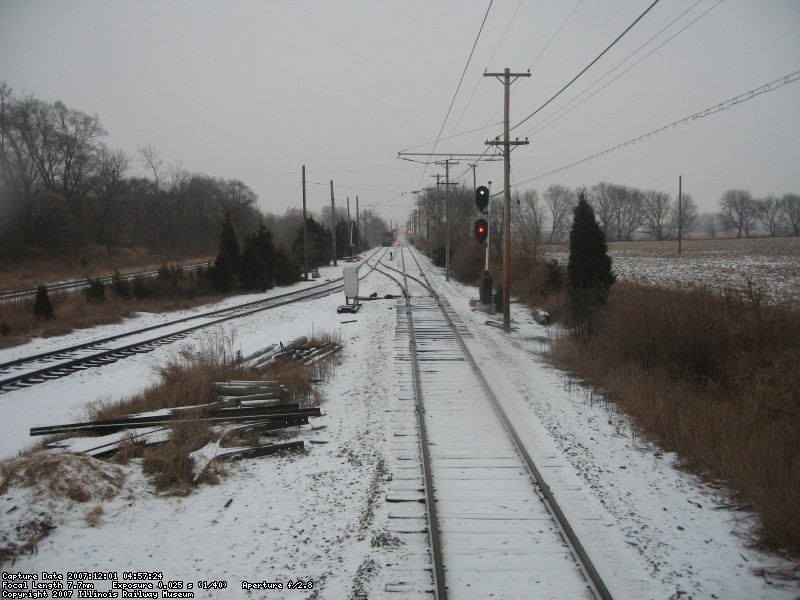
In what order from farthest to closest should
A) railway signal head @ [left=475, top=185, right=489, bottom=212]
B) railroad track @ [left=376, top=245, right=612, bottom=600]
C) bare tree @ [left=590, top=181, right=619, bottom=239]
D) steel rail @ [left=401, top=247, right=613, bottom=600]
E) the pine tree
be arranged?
1. bare tree @ [left=590, top=181, right=619, bottom=239]
2. the pine tree
3. railway signal head @ [left=475, top=185, right=489, bottom=212]
4. railroad track @ [left=376, top=245, right=612, bottom=600]
5. steel rail @ [left=401, top=247, right=613, bottom=600]

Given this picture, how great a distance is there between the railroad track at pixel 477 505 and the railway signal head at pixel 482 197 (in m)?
9.30

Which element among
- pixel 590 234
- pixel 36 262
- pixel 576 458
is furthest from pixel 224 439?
pixel 36 262

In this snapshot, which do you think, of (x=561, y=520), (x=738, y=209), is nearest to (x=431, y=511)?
(x=561, y=520)

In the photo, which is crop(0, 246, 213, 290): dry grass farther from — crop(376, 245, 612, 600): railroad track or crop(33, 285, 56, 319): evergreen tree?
crop(376, 245, 612, 600): railroad track

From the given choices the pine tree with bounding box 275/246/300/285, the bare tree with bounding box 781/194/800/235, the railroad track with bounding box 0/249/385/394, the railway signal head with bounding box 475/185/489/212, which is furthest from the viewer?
the bare tree with bounding box 781/194/800/235

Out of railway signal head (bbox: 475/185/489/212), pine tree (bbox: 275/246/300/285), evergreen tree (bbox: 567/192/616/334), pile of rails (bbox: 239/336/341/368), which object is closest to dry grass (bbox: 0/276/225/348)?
pine tree (bbox: 275/246/300/285)

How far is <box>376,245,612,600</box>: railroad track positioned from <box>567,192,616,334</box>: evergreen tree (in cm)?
617

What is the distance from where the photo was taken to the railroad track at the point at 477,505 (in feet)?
12.6

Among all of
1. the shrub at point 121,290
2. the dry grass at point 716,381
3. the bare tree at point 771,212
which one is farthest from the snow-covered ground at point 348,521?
the bare tree at point 771,212

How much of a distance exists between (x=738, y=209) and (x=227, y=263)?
56402 millimetres

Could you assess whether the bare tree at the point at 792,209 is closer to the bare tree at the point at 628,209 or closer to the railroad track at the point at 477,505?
the railroad track at the point at 477,505

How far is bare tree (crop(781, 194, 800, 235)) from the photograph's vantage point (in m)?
33.3

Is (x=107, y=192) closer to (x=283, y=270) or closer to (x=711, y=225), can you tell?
(x=283, y=270)

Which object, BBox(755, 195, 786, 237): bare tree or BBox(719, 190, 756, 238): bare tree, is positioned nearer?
BBox(755, 195, 786, 237): bare tree
